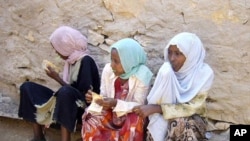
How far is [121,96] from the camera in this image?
4.09 meters

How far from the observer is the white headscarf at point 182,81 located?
3.82m

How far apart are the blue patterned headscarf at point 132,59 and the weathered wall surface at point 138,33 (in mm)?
483

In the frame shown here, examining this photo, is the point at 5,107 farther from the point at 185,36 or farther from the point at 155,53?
the point at 185,36

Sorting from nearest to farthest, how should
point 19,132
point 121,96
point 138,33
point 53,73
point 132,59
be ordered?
point 132,59, point 121,96, point 53,73, point 138,33, point 19,132

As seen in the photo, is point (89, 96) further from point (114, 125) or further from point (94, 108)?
point (114, 125)

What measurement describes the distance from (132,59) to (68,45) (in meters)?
0.70

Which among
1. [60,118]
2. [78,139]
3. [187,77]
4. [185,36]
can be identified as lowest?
[78,139]

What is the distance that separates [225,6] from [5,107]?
2228 mm

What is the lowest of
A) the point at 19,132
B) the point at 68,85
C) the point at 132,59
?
the point at 19,132

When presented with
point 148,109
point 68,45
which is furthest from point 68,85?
point 148,109

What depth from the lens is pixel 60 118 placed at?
4.16 meters

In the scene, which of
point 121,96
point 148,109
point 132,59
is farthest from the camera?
point 121,96

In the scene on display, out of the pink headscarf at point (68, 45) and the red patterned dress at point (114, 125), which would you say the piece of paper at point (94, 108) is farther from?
the pink headscarf at point (68, 45)

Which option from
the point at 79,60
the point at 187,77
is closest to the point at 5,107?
the point at 79,60
